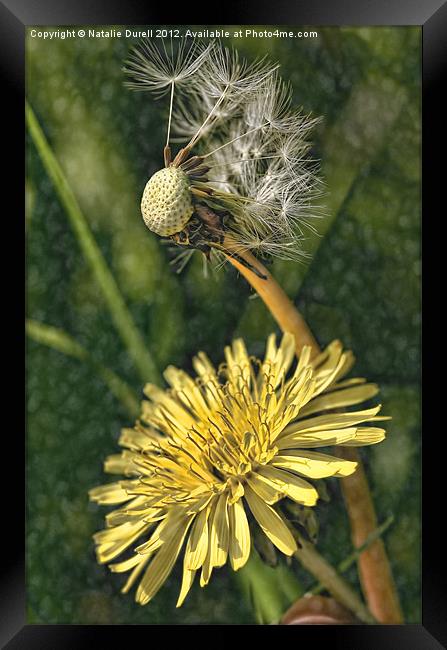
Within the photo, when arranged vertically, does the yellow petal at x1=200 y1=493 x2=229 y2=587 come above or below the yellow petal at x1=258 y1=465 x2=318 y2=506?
below

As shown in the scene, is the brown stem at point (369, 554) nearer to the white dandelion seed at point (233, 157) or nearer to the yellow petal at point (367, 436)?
the yellow petal at point (367, 436)

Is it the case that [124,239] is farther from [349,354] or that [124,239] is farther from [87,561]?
[87,561]

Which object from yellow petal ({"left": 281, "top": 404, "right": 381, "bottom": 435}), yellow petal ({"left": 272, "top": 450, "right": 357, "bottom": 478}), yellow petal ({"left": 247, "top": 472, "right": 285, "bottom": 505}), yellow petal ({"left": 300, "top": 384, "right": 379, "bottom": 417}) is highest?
→ yellow petal ({"left": 300, "top": 384, "right": 379, "bottom": 417})

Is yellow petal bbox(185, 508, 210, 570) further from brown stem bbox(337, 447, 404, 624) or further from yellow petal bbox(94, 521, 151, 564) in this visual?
brown stem bbox(337, 447, 404, 624)

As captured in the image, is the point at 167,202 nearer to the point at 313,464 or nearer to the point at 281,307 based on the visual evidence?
the point at 281,307

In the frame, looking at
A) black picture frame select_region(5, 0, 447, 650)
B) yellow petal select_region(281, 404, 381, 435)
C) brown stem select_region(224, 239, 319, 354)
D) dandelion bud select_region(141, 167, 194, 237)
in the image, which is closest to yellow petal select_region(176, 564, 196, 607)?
black picture frame select_region(5, 0, 447, 650)
